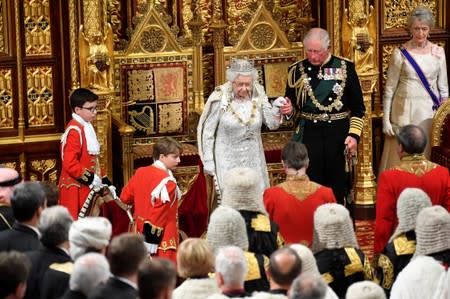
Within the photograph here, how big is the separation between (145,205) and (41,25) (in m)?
3.14

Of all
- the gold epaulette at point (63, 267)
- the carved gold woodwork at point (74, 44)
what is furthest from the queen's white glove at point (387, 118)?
the gold epaulette at point (63, 267)

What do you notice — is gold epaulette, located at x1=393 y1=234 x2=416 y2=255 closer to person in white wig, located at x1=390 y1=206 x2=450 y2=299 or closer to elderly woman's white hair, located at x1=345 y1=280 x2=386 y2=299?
person in white wig, located at x1=390 y1=206 x2=450 y2=299

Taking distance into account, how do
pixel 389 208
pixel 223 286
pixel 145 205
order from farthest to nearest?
1. pixel 145 205
2. pixel 389 208
3. pixel 223 286

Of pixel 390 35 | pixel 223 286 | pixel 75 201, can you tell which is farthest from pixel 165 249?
pixel 390 35

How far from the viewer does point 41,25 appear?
13969 mm

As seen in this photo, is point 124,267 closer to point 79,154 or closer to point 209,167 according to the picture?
point 209,167

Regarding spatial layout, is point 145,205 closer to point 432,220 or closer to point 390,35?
point 432,220

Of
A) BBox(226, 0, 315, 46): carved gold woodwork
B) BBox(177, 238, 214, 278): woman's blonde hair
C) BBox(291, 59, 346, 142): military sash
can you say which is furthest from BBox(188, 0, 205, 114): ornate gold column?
BBox(177, 238, 214, 278): woman's blonde hair

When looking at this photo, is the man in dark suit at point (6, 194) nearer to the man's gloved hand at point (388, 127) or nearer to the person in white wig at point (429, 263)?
the person in white wig at point (429, 263)

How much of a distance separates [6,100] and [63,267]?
5632mm

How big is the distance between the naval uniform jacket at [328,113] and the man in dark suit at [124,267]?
5.11 meters

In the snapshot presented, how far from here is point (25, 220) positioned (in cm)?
914

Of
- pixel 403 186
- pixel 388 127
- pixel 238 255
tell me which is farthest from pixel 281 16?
pixel 238 255

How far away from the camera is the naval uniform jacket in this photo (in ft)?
42.4
